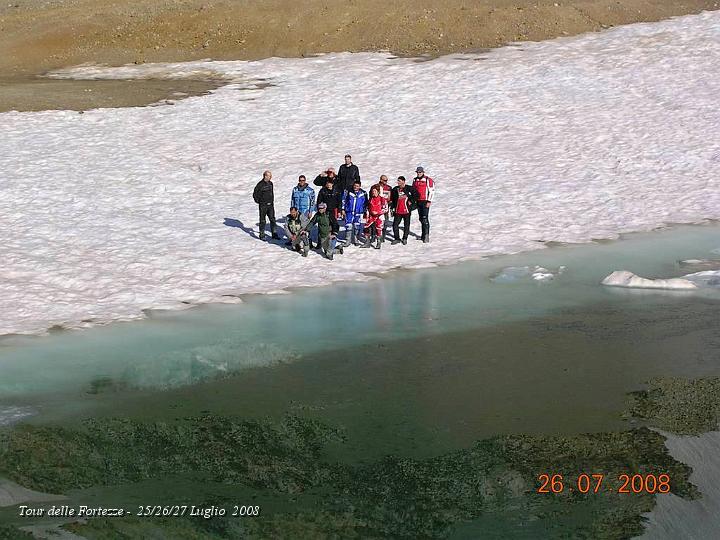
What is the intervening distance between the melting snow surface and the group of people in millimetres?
657

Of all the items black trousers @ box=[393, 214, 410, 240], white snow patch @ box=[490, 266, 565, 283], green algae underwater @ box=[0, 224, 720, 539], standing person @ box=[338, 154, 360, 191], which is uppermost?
standing person @ box=[338, 154, 360, 191]

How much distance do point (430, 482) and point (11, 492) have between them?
514 centimetres

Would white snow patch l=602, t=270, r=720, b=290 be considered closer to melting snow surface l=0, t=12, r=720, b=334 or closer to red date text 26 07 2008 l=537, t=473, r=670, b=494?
melting snow surface l=0, t=12, r=720, b=334

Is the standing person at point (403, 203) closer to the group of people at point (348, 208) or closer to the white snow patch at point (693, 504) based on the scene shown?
the group of people at point (348, 208)

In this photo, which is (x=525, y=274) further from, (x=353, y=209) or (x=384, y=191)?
(x=353, y=209)

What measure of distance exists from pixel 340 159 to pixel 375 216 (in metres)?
9.25

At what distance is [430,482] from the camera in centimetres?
1236

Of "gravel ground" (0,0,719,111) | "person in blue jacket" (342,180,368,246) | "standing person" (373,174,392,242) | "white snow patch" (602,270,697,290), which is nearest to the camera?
"white snow patch" (602,270,697,290)

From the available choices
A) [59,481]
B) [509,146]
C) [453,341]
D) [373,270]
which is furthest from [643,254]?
[59,481]

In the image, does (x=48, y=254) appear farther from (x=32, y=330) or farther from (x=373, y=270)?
(x=373, y=270)

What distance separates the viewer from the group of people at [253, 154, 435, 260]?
25531 millimetres

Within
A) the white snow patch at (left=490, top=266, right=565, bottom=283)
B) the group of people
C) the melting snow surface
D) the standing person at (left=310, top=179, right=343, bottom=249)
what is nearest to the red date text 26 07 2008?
the white snow patch at (left=490, top=266, right=565, bottom=283)

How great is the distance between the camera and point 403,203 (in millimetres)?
25969

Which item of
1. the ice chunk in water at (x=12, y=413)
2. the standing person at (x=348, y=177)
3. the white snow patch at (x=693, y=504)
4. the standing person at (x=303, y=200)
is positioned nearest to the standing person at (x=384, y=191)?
the standing person at (x=348, y=177)
